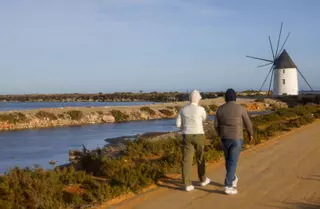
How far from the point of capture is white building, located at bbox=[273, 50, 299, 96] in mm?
62469

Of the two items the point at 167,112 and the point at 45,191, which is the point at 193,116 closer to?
the point at 45,191

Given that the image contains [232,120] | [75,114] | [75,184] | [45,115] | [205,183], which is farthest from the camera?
[75,114]

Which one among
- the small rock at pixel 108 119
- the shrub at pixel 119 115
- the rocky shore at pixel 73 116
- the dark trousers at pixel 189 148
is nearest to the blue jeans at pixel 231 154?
the dark trousers at pixel 189 148

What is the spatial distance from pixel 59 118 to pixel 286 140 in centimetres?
2769

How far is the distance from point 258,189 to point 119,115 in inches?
1411

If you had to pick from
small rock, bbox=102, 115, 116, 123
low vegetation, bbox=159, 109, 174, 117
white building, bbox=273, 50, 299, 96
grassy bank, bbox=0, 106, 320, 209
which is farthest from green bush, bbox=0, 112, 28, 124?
white building, bbox=273, 50, 299, 96

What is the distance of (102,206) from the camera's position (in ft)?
23.8

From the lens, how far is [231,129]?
798 cm

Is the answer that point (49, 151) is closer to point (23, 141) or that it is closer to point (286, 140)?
point (23, 141)

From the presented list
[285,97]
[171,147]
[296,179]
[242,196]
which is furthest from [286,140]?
[285,97]

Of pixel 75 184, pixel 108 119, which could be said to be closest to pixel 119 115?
pixel 108 119

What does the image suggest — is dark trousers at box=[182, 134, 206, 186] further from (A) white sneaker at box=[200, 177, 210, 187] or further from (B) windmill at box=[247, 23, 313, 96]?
(B) windmill at box=[247, 23, 313, 96]

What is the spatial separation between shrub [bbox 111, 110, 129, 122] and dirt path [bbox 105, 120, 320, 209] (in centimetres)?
3111

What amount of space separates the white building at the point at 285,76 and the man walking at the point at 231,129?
5684 centimetres
